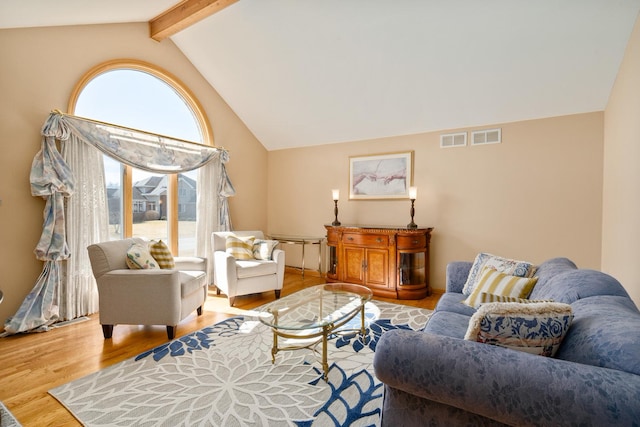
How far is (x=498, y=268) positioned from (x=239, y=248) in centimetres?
299

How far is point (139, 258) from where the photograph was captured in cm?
290

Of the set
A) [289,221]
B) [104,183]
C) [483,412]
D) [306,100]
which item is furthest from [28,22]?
[483,412]

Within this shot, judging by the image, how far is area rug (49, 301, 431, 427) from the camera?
173 cm

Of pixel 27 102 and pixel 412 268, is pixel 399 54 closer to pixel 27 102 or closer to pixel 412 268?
pixel 412 268

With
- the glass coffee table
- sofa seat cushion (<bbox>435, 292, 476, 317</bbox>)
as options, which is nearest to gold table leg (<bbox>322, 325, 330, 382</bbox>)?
the glass coffee table

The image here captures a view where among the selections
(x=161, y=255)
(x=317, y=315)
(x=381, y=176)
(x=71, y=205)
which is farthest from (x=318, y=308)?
(x=71, y=205)

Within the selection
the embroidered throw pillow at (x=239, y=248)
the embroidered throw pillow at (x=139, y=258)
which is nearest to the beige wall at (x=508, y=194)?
the embroidered throw pillow at (x=239, y=248)

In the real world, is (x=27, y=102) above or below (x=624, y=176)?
above

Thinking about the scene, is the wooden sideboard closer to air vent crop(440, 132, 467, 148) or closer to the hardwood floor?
air vent crop(440, 132, 467, 148)

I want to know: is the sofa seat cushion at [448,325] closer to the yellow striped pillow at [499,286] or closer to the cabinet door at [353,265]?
the yellow striped pillow at [499,286]

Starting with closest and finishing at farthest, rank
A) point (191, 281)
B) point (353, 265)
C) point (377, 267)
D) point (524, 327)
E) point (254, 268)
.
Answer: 1. point (524, 327)
2. point (191, 281)
3. point (254, 268)
4. point (377, 267)
5. point (353, 265)

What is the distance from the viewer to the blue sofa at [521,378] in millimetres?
854

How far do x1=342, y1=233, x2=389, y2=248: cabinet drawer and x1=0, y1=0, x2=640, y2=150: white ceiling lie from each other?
1.58m

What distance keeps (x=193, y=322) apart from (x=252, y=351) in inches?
40.1
